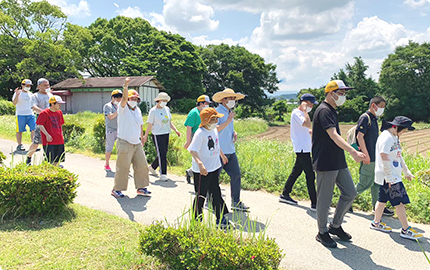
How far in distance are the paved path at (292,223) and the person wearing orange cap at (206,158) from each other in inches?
16.8

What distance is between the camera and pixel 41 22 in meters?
40.9

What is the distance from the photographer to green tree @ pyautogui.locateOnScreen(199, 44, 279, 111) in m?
58.1

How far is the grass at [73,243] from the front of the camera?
3.49m

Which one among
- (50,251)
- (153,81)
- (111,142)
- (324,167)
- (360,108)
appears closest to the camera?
(50,251)

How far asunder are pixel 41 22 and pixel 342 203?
4560cm

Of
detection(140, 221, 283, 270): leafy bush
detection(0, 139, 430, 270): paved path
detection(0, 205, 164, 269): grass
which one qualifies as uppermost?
detection(140, 221, 283, 270): leafy bush

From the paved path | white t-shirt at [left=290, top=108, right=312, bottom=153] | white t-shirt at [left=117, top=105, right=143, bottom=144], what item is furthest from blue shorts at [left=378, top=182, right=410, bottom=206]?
white t-shirt at [left=117, top=105, right=143, bottom=144]

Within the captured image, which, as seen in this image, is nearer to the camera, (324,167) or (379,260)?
(379,260)

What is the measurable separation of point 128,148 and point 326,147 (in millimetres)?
3522

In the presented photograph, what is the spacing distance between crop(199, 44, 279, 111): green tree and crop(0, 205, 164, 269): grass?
5368cm

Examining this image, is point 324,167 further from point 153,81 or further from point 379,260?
point 153,81

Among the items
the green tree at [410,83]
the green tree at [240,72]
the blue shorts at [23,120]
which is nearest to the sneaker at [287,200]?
the blue shorts at [23,120]

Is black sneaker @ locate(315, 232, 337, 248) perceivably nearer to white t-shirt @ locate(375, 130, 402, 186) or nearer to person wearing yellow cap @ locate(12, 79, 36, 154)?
white t-shirt @ locate(375, 130, 402, 186)

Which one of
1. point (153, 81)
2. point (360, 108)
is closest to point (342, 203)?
point (153, 81)
